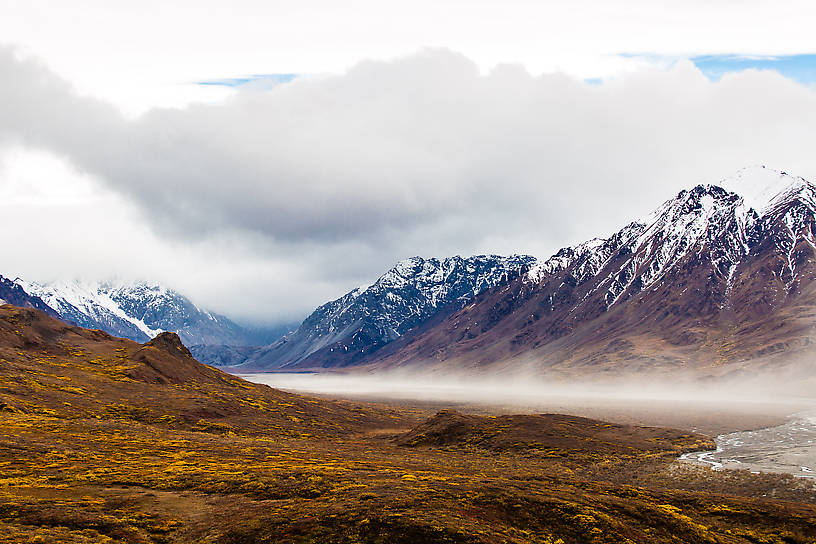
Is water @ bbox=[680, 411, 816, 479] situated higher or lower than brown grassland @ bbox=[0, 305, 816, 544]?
lower

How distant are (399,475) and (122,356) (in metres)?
143

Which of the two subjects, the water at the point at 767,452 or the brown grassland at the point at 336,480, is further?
the water at the point at 767,452

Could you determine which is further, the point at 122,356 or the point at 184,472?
the point at 122,356

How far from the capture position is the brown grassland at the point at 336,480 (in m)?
50.6

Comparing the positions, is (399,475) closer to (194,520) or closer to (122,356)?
(194,520)

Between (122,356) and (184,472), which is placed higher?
(122,356)

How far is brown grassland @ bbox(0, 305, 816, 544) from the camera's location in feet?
166

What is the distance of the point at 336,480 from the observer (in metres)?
69.8

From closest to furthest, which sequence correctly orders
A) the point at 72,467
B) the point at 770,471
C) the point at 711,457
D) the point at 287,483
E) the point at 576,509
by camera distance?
the point at 576,509, the point at 287,483, the point at 72,467, the point at 770,471, the point at 711,457

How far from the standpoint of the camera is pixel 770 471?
9719 centimetres

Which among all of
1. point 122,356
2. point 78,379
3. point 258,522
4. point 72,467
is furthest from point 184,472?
point 122,356

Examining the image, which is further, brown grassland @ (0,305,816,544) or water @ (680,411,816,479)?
water @ (680,411,816,479)

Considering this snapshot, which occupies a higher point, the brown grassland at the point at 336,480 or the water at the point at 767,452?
the brown grassland at the point at 336,480

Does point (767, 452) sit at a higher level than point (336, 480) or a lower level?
lower
